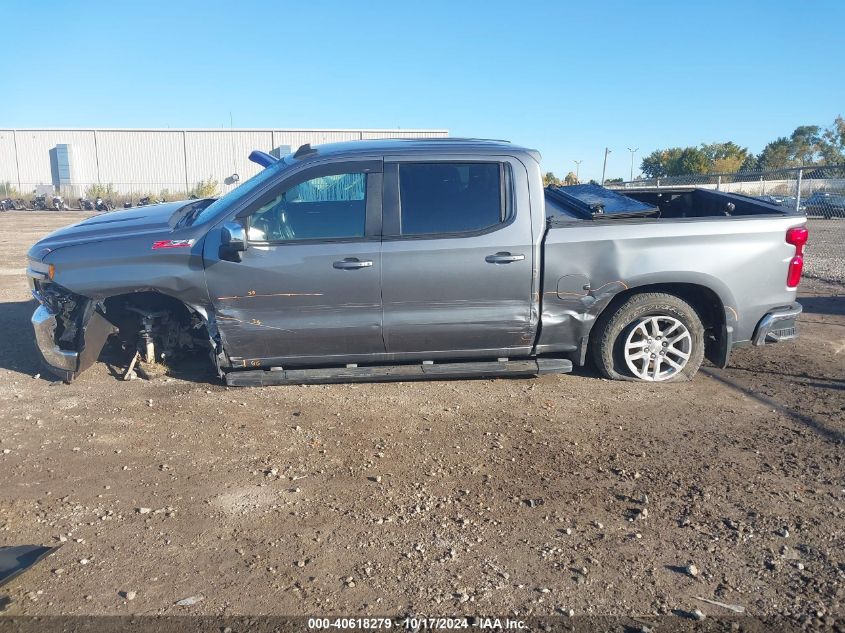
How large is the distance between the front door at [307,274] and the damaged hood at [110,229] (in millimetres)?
649

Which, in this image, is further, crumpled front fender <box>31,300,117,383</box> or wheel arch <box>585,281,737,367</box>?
wheel arch <box>585,281,737,367</box>

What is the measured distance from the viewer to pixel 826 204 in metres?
18.7

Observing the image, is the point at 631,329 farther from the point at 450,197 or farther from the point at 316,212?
the point at 316,212

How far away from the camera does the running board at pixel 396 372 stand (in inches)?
199

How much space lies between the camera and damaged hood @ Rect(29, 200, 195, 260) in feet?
16.6

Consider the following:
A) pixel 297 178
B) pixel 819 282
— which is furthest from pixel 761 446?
pixel 819 282

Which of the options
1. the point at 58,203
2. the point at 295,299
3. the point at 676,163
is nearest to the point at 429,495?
the point at 295,299

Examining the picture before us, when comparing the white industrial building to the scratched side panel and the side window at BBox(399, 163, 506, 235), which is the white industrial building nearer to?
the side window at BBox(399, 163, 506, 235)

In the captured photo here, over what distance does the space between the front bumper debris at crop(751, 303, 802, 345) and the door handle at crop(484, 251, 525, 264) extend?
2.23 metres

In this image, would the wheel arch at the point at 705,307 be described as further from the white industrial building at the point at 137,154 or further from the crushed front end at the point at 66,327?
the white industrial building at the point at 137,154

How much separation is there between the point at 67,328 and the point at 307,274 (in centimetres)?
204

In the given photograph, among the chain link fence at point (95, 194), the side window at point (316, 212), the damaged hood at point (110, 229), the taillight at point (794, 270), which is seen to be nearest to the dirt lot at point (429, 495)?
the taillight at point (794, 270)

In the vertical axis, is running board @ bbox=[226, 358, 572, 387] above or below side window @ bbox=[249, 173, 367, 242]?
below

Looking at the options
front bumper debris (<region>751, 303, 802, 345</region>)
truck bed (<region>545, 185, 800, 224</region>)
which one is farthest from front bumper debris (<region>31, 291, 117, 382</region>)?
front bumper debris (<region>751, 303, 802, 345</region>)
